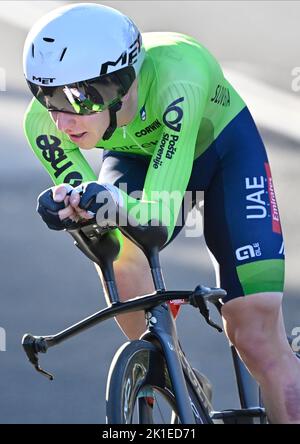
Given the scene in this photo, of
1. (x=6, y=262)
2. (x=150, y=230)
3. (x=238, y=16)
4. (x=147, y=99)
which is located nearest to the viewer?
(x=150, y=230)

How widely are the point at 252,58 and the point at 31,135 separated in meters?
4.09

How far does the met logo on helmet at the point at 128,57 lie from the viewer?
4.26 m

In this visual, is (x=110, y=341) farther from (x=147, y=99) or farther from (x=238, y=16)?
(x=238, y=16)

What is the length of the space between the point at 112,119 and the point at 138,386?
83 cm

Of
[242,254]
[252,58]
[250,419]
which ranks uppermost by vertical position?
[252,58]

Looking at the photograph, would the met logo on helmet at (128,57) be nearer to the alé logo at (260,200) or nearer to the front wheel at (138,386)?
the alé logo at (260,200)

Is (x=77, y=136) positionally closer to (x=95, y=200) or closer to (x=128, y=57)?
(x=128, y=57)

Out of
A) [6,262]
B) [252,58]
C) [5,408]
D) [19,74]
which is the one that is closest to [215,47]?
[252,58]

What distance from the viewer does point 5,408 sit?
6316 millimetres

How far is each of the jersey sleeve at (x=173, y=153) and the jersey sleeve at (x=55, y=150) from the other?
1.22 feet

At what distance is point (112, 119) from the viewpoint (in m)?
4.38

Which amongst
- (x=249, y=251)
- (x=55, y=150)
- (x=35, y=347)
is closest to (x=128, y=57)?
(x=55, y=150)

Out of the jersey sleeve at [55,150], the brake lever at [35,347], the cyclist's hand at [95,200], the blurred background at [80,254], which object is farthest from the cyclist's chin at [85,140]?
the blurred background at [80,254]

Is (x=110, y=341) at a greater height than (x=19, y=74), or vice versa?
(x=19, y=74)
